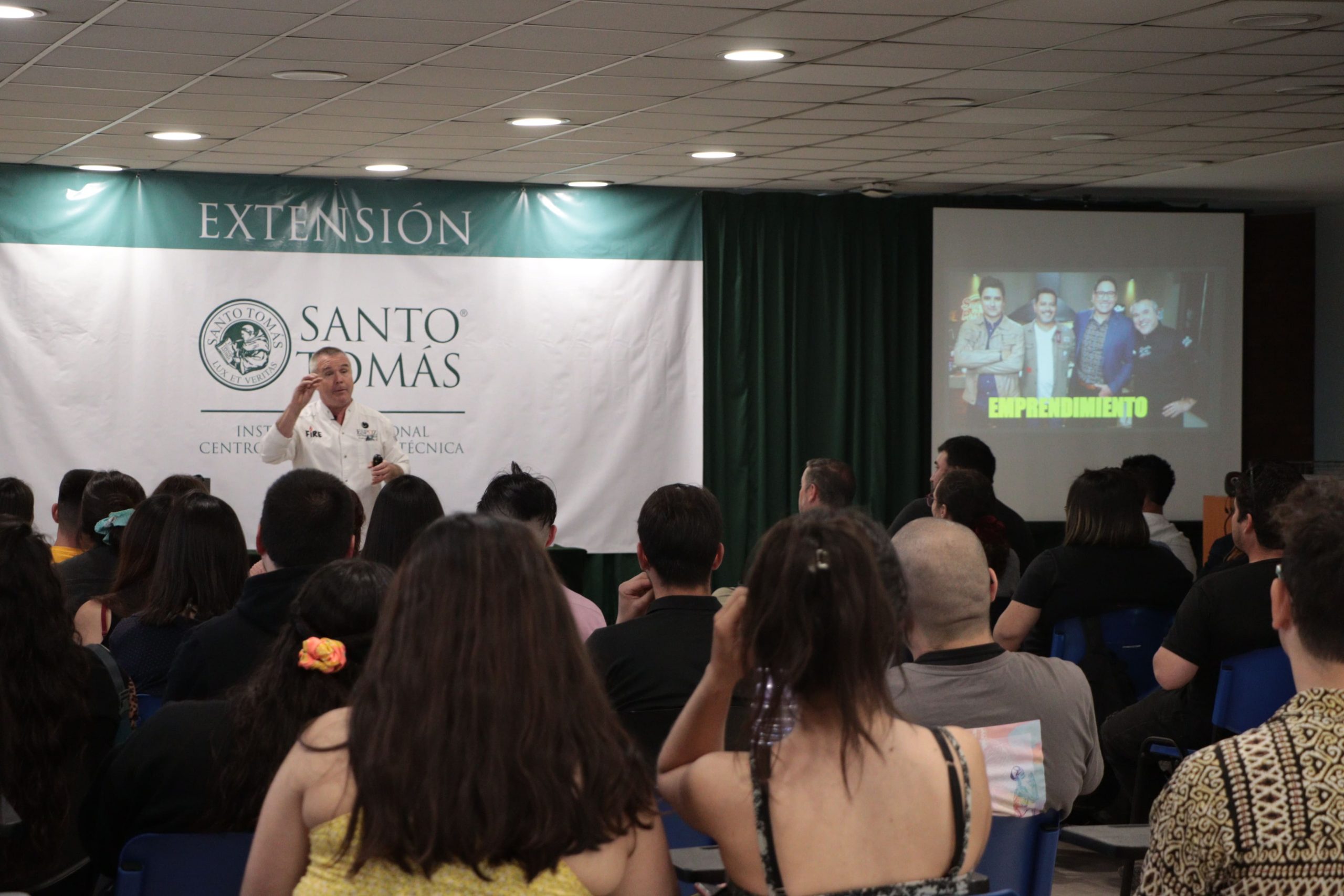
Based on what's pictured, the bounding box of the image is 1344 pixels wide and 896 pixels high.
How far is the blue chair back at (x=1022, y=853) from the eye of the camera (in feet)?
7.59

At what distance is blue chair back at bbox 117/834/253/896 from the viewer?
6.84 ft

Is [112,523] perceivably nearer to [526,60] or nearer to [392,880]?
[526,60]

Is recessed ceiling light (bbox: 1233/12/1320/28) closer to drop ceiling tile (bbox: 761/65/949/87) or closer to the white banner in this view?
drop ceiling tile (bbox: 761/65/949/87)

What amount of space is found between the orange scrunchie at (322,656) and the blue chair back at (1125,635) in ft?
9.46

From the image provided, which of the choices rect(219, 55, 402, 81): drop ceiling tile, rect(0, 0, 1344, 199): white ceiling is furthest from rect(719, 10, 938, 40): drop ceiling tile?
rect(219, 55, 402, 81): drop ceiling tile

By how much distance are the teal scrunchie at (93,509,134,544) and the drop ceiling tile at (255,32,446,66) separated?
1.65 meters

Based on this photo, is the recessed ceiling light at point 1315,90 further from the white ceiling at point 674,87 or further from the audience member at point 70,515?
the audience member at point 70,515

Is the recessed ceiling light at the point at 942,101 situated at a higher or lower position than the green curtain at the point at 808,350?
higher

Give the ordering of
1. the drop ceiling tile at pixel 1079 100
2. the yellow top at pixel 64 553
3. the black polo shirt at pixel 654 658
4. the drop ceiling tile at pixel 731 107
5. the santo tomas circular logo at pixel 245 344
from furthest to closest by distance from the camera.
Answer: the santo tomas circular logo at pixel 245 344
the drop ceiling tile at pixel 731 107
the drop ceiling tile at pixel 1079 100
the yellow top at pixel 64 553
the black polo shirt at pixel 654 658

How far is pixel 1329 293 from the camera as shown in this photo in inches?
371

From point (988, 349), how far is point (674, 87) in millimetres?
3667

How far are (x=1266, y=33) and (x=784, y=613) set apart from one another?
3691 mm

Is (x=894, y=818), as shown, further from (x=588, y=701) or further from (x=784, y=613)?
(x=588, y=701)

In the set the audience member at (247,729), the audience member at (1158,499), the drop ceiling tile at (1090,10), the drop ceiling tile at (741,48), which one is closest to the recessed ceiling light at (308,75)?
the drop ceiling tile at (741,48)
